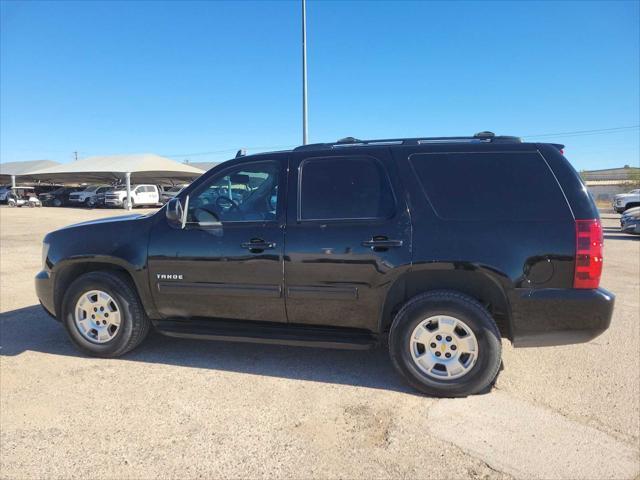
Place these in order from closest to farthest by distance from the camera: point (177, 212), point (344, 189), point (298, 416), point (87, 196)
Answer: point (298, 416) → point (344, 189) → point (177, 212) → point (87, 196)

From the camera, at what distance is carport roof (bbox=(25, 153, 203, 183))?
4009cm

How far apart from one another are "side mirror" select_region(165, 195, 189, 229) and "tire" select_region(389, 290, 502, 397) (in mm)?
1983

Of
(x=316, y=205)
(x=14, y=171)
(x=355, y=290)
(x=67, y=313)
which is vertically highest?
(x=14, y=171)

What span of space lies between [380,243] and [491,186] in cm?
94

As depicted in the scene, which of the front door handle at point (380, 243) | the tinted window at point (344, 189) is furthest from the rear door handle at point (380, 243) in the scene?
the tinted window at point (344, 189)

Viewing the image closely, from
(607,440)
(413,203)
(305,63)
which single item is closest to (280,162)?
(413,203)

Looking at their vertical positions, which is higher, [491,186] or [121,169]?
[121,169]

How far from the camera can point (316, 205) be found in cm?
370

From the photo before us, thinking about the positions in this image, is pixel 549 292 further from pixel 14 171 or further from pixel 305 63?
pixel 14 171

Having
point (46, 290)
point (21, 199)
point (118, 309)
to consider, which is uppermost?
point (21, 199)

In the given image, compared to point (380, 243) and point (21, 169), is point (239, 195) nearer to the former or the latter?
point (380, 243)

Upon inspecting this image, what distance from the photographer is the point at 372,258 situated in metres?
3.47

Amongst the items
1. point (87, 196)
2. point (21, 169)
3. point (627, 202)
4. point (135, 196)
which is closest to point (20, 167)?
point (21, 169)

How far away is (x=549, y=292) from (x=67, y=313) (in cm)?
415
